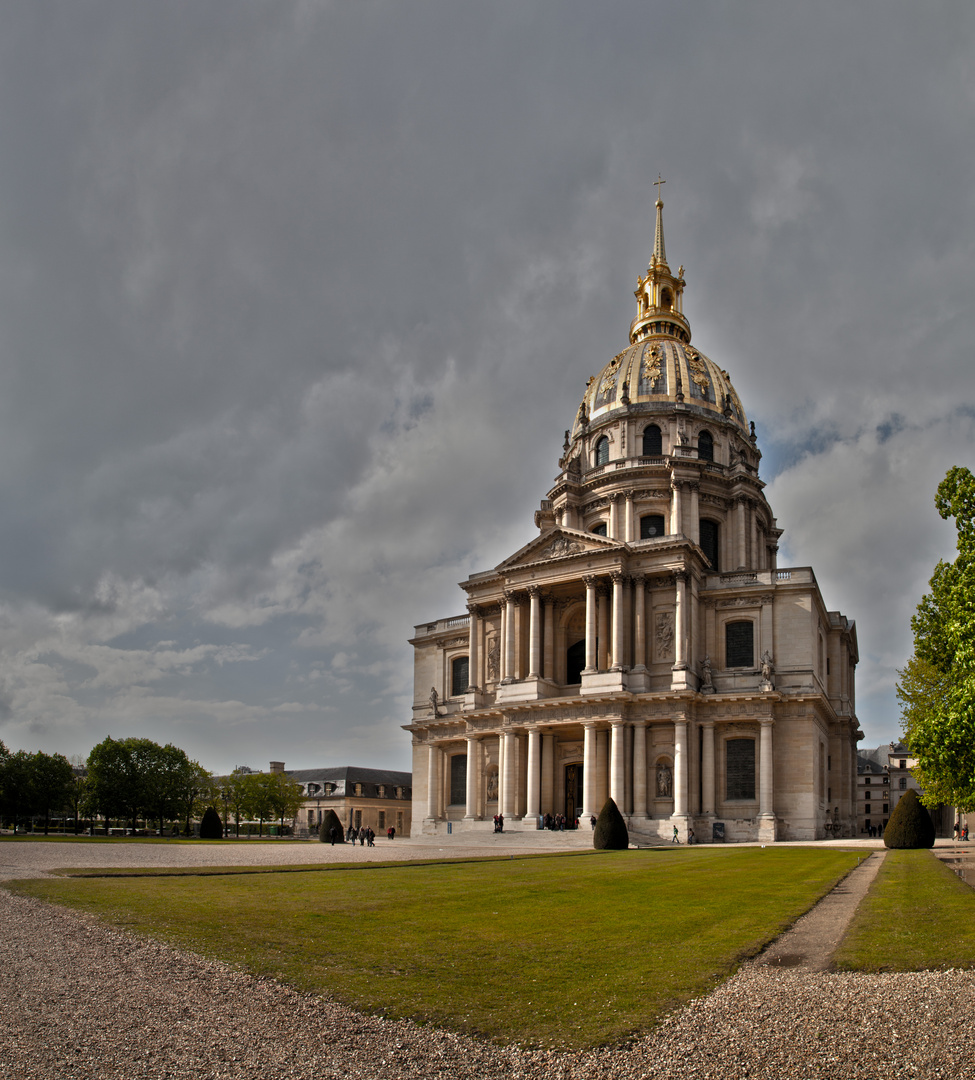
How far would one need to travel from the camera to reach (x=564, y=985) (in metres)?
10.6

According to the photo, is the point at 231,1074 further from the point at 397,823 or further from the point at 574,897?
the point at 397,823

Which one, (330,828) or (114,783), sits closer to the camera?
(330,828)

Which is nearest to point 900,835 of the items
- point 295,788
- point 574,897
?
point 574,897

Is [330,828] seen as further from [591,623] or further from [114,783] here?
[114,783]

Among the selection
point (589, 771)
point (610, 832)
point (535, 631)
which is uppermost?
point (535, 631)

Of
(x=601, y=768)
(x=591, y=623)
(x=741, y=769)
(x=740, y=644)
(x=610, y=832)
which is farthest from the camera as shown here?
(x=740, y=644)

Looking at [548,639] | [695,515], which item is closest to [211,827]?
[548,639]

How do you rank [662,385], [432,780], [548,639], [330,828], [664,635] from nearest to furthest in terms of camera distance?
[330,828], [664,635], [548,639], [432,780], [662,385]

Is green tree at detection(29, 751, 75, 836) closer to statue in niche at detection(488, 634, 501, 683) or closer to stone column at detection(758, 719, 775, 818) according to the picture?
statue in niche at detection(488, 634, 501, 683)

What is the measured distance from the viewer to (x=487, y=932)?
46.8ft

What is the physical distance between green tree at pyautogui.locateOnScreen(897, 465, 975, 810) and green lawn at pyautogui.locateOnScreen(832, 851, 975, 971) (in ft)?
7.40

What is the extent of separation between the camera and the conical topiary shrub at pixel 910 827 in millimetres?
38531

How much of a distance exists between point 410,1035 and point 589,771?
48.6 metres

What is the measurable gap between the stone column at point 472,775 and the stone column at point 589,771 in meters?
9.04
